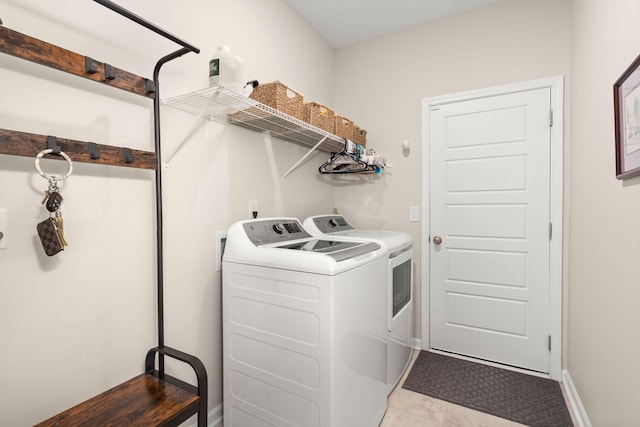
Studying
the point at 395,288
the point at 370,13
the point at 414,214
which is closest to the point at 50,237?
the point at 395,288

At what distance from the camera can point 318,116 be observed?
2.10 meters

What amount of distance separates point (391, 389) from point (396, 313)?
48cm

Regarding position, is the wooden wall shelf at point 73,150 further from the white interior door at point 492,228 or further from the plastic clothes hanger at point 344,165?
the white interior door at point 492,228

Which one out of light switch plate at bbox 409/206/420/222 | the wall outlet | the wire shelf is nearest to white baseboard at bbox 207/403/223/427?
the wall outlet

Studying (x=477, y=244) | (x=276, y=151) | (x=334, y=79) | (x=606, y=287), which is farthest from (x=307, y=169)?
(x=606, y=287)

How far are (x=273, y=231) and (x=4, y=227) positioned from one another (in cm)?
115

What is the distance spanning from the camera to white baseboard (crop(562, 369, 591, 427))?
68.9 inches

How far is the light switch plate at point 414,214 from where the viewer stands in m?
2.72

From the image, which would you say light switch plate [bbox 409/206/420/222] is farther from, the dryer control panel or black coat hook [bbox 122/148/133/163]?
black coat hook [bbox 122/148/133/163]

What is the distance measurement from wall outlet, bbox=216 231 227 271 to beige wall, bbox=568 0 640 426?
183 cm

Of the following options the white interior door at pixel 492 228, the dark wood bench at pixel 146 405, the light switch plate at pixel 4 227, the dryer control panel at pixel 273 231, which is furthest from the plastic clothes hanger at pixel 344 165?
the light switch plate at pixel 4 227

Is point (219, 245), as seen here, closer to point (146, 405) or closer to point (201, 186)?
point (201, 186)

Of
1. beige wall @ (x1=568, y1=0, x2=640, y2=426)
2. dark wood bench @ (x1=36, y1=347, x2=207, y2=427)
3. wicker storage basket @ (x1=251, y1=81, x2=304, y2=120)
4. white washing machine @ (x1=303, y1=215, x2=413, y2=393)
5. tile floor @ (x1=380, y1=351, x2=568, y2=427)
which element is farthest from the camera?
white washing machine @ (x1=303, y1=215, x2=413, y2=393)

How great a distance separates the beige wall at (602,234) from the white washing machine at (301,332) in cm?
101
